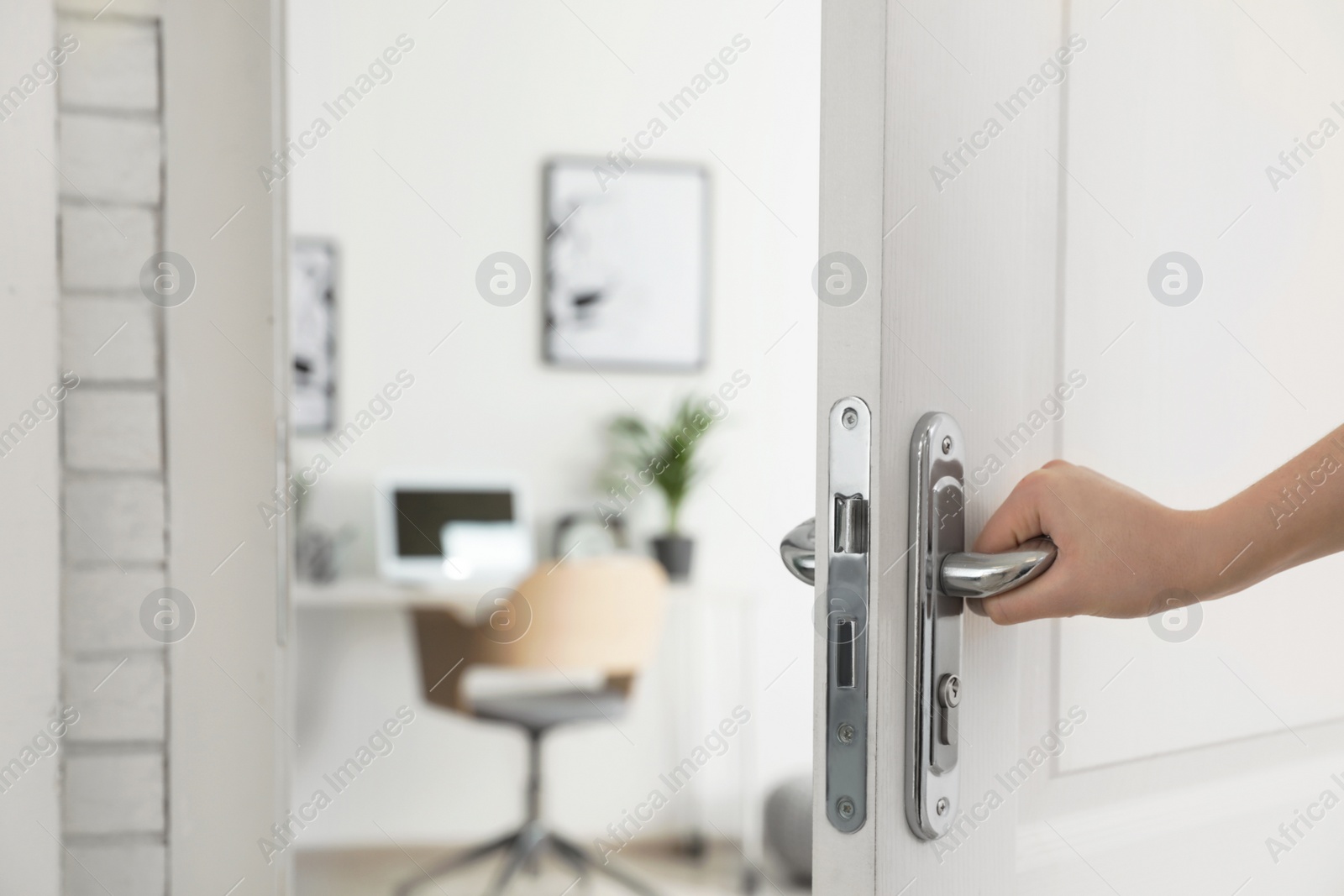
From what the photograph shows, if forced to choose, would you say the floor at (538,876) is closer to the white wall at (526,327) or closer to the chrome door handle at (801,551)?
the white wall at (526,327)

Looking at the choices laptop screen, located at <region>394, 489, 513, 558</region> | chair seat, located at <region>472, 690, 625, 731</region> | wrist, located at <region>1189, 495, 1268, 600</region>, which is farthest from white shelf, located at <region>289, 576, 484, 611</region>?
wrist, located at <region>1189, 495, 1268, 600</region>

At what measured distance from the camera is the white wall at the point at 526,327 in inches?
117

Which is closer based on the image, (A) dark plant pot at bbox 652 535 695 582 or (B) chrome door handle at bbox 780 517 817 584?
(B) chrome door handle at bbox 780 517 817 584

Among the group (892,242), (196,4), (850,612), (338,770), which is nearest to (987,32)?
(892,242)

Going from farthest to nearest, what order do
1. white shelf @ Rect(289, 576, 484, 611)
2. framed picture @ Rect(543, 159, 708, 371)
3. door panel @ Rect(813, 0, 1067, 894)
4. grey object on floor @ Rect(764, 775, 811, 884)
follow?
1. framed picture @ Rect(543, 159, 708, 371)
2. white shelf @ Rect(289, 576, 484, 611)
3. grey object on floor @ Rect(764, 775, 811, 884)
4. door panel @ Rect(813, 0, 1067, 894)

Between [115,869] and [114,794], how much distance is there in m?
0.07

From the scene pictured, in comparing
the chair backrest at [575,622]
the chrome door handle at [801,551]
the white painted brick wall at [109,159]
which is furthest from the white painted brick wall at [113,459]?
the chair backrest at [575,622]

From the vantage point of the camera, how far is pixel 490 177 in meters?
3.04

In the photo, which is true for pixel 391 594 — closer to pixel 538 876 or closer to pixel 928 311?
pixel 538 876

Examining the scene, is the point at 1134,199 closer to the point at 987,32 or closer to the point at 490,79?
the point at 987,32

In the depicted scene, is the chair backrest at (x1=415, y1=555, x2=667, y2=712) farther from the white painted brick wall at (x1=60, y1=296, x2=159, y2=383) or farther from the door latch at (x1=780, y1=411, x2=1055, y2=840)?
the door latch at (x1=780, y1=411, x2=1055, y2=840)

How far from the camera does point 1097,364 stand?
0.58m

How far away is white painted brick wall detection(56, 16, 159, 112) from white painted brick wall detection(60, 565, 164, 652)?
435 millimetres

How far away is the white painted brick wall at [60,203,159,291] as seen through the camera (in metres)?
0.96
